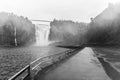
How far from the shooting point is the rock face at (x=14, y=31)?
124 meters

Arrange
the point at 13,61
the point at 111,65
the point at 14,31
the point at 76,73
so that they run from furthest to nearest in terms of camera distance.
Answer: the point at 14,31
the point at 13,61
the point at 111,65
the point at 76,73

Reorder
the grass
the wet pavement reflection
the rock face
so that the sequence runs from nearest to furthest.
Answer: the wet pavement reflection, the grass, the rock face

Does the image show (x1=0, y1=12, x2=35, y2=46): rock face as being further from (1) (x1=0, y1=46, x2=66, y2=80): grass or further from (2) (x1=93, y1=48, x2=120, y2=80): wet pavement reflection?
(2) (x1=93, y1=48, x2=120, y2=80): wet pavement reflection

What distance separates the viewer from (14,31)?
12712 centimetres

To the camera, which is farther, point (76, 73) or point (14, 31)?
point (14, 31)

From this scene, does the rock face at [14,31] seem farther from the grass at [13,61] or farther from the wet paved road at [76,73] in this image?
the wet paved road at [76,73]

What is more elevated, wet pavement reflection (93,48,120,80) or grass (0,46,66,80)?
wet pavement reflection (93,48,120,80)

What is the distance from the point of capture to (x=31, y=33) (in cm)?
14288

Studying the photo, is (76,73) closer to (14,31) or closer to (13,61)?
(13,61)

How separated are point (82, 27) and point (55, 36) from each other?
29.9 meters

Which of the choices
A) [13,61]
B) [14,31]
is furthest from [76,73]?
[14,31]

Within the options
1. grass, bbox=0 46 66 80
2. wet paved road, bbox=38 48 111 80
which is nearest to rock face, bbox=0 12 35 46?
grass, bbox=0 46 66 80

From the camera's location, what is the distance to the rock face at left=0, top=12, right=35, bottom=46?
12350cm

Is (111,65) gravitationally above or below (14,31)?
below
